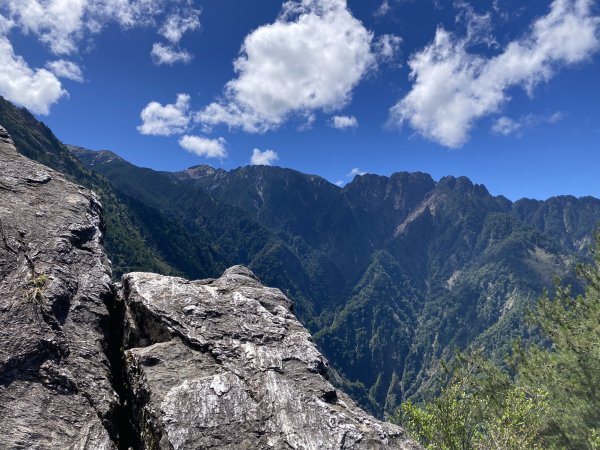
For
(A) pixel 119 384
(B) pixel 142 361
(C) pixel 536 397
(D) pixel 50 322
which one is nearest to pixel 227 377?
(B) pixel 142 361

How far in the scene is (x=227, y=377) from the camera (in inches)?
594

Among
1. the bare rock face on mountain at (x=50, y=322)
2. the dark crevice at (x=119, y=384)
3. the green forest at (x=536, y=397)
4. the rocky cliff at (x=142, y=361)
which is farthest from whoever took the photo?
the green forest at (x=536, y=397)

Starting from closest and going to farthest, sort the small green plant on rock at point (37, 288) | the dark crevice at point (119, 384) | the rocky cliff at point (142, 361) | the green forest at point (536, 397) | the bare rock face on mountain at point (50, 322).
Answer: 1. the bare rock face on mountain at point (50, 322)
2. the rocky cliff at point (142, 361)
3. the dark crevice at point (119, 384)
4. the small green plant on rock at point (37, 288)
5. the green forest at point (536, 397)

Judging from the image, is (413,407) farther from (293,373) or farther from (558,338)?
(558,338)

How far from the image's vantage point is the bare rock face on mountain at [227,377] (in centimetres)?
1339

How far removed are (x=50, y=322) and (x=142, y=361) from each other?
3.70 m

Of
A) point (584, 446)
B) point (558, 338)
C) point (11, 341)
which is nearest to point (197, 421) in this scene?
point (11, 341)

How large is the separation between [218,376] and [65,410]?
5.02 m

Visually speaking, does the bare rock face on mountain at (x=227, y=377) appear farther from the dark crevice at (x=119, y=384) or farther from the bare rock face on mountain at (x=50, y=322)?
the bare rock face on mountain at (x=50, y=322)

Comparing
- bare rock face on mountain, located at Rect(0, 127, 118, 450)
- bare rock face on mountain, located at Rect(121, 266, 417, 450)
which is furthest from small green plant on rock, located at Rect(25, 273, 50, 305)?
bare rock face on mountain, located at Rect(121, 266, 417, 450)

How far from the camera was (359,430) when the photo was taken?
45.1ft

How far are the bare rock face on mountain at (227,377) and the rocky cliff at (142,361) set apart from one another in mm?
43

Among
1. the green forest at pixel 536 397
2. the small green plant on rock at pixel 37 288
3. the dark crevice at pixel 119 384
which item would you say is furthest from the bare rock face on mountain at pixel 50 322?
the green forest at pixel 536 397

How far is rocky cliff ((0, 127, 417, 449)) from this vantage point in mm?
13297
